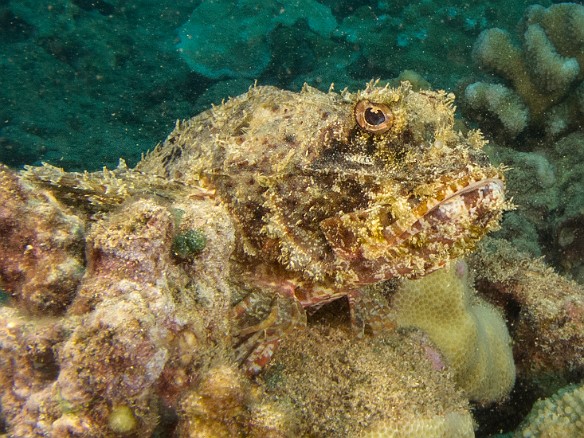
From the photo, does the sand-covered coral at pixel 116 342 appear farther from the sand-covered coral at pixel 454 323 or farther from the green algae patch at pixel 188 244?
the sand-covered coral at pixel 454 323

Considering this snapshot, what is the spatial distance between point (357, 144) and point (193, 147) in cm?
160

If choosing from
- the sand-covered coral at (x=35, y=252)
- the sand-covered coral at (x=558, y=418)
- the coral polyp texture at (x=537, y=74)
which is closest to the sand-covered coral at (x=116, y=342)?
the sand-covered coral at (x=35, y=252)

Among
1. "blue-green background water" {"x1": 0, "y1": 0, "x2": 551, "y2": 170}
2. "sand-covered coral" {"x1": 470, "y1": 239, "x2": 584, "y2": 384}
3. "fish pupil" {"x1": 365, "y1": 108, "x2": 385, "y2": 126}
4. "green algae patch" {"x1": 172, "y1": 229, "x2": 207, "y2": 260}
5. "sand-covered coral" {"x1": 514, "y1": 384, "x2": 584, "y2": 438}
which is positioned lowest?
"sand-covered coral" {"x1": 514, "y1": 384, "x2": 584, "y2": 438}

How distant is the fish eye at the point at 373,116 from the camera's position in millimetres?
2967

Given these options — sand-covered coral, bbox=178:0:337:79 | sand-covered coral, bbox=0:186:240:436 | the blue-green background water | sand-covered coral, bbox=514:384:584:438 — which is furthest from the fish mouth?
sand-covered coral, bbox=178:0:337:79

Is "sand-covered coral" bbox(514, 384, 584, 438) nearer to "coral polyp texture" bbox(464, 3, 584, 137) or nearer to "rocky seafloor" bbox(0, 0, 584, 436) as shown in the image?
"rocky seafloor" bbox(0, 0, 584, 436)

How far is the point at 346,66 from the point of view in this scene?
738 inches

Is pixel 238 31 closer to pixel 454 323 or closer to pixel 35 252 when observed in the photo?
pixel 454 323

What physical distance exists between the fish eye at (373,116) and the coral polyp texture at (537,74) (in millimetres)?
5743

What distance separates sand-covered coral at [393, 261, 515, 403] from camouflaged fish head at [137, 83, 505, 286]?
1450 millimetres

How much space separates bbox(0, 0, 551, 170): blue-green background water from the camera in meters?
17.0

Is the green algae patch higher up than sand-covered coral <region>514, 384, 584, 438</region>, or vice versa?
the green algae patch

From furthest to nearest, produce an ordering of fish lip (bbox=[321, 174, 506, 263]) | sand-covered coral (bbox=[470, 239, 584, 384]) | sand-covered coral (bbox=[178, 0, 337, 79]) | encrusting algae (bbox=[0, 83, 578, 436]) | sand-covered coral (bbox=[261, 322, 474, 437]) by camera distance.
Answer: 1. sand-covered coral (bbox=[178, 0, 337, 79])
2. sand-covered coral (bbox=[470, 239, 584, 384])
3. sand-covered coral (bbox=[261, 322, 474, 437])
4. fish lip (bbox=[321, 174, 506, 263])
5. encrusting algae (bbox=[0, 83, 578, 436])

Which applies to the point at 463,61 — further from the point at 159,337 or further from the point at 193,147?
the point at 159,337
